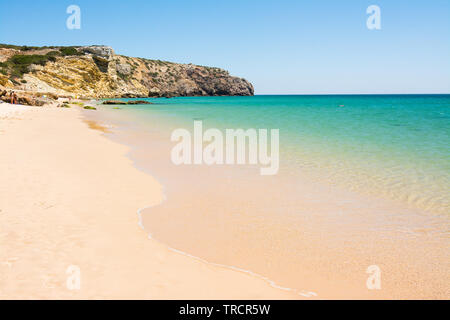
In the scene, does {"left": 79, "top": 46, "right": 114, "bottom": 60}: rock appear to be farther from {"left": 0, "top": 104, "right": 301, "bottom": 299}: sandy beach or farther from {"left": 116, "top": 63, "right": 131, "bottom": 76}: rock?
{"left": 0, "top": 104, "right": 301, "bottom": 299}: sandy beach

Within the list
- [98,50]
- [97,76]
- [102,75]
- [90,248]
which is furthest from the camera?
[98,50]

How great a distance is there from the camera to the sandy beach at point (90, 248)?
3.68 meters

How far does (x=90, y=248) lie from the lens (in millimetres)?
4574

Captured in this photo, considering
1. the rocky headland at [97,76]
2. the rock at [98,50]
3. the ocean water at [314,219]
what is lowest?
the ocean water at [314,219]

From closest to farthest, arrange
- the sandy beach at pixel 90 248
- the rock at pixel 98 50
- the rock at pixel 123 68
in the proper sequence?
the sandy beach at pixel 90 248, the rock at pixel 98 50, the rock at pixel 123 68

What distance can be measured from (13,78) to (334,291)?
244ft

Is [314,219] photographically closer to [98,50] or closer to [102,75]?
[102,75]

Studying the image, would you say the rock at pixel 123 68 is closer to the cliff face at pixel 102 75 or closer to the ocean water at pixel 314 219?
the cliff face at pixel 102 75

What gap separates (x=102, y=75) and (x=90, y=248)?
92287 millimetres

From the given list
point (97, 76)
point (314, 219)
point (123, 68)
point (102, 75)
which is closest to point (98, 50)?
point (123, 68)

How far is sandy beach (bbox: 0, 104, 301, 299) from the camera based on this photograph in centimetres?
368

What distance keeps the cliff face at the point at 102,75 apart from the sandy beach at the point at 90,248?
4951cm

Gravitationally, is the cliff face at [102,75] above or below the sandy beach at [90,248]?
above

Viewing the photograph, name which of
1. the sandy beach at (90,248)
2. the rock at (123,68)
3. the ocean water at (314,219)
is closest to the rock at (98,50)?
the rock at (123,68)
